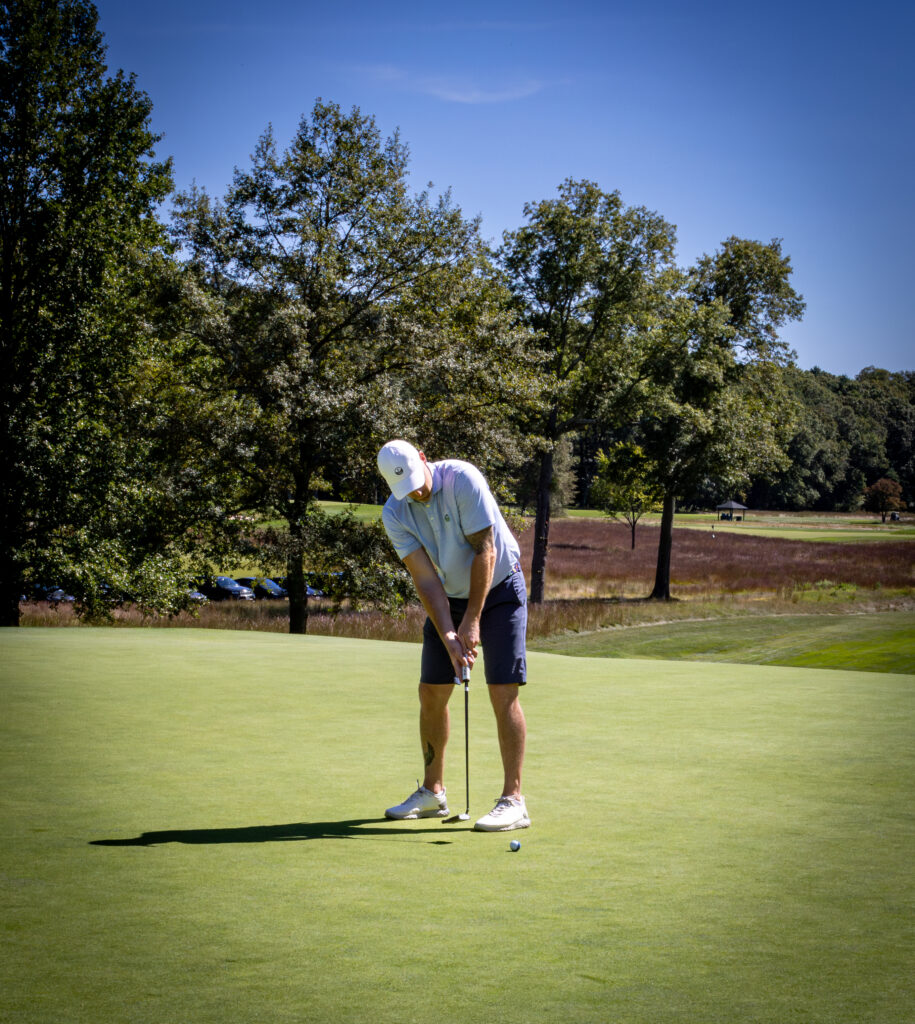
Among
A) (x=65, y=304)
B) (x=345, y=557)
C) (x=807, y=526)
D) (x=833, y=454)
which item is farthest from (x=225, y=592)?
(x=833, y=454)

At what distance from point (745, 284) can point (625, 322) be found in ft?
30.6

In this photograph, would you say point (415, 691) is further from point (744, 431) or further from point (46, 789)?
point (744, 431)

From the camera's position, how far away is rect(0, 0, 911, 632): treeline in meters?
24.5

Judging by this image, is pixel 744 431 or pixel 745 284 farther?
pixel 745 284

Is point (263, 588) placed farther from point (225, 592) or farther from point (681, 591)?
point (681, 591)

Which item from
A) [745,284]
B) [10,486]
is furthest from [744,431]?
[10,486]

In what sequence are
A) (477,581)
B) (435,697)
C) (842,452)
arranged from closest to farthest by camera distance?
(477,581), (435,697), (842,452)

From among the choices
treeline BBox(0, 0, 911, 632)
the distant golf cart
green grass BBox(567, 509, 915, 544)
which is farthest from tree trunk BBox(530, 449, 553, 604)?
the distant golf cart

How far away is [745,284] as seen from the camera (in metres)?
48.0

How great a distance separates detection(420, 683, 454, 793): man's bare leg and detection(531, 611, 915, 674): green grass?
1360cm

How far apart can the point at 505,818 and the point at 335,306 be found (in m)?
24.0

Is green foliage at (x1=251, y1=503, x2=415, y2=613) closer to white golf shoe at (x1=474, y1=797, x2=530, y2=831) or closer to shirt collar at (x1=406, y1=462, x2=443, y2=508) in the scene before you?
shirt collar at (x1=406, y1=462, x2=443, y2=508)

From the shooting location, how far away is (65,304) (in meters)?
24.5

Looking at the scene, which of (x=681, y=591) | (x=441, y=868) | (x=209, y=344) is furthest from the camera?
(x=681, y=591)
